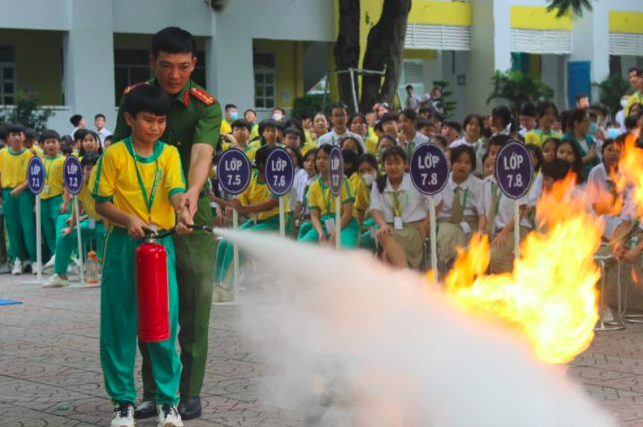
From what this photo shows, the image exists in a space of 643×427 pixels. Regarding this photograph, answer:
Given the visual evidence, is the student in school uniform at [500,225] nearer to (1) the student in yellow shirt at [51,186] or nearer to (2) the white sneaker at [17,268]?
(1) the student in yellow shirt at [51,186]

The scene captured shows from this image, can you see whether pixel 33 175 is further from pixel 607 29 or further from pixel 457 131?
pixel 607 29

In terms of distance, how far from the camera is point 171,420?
6520 millimetres

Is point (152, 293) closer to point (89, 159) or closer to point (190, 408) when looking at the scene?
point (190, 408)

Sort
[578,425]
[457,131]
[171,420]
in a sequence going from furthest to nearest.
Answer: [457,131]
[171,420]
[578,425]

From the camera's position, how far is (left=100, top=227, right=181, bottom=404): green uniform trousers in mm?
6578

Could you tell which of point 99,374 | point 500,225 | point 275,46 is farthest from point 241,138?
point 275,46

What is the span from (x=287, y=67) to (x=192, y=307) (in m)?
30.3

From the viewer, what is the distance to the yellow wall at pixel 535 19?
41.2 meters

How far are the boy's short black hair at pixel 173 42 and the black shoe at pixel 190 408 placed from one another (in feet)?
6.56

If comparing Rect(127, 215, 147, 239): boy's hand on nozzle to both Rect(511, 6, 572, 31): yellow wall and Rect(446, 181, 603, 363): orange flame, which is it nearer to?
Rect(446, 181, 603, 363): orange flame

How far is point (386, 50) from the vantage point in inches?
987

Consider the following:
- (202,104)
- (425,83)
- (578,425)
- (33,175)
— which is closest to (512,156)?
(202,104)

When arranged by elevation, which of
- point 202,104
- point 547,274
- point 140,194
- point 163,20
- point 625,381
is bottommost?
point 625,381

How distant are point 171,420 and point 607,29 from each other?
128 feet
